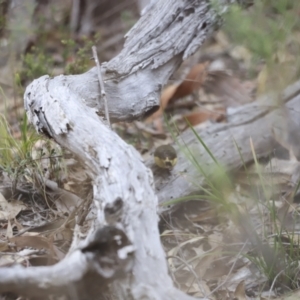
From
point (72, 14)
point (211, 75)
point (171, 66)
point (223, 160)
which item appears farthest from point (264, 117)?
point (72, 14)

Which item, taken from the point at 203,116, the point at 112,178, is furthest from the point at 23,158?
the point at 203,116

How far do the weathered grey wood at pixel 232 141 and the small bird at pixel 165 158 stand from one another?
0.05 m

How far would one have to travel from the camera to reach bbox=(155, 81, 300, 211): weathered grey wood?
9.87ft

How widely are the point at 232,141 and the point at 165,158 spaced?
1.67 feet

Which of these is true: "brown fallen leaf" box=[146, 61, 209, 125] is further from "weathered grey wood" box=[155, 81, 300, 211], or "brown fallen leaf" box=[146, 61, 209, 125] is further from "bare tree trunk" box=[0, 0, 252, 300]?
"bare tree trunk" box=[0, 0, 252, 300]

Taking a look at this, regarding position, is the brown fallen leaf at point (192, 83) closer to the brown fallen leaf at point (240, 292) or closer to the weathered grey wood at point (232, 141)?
the weathered grey wood at point (232, 141)

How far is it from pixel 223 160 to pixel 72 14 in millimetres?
2805

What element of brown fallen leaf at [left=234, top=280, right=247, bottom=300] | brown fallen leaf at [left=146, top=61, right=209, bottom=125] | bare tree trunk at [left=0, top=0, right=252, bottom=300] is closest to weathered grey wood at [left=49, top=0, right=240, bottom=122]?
bare tree trunk at [left=0, top=0, right=252, bottom=300]

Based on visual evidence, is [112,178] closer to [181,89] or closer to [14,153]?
[14,153]

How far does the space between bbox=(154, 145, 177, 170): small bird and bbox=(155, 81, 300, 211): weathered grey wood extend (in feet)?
0.17

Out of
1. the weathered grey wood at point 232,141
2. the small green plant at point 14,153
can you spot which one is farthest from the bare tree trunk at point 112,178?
the weathered grey wood at point 232,141

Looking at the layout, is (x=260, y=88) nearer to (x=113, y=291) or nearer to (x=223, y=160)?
(x=223, y=160)

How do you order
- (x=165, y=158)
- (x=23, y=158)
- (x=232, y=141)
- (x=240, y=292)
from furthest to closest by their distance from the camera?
(x=232, y=141) → (x=165, y=158) → (x=23, y=158) → (x=240, y=292)

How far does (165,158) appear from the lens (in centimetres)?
304
